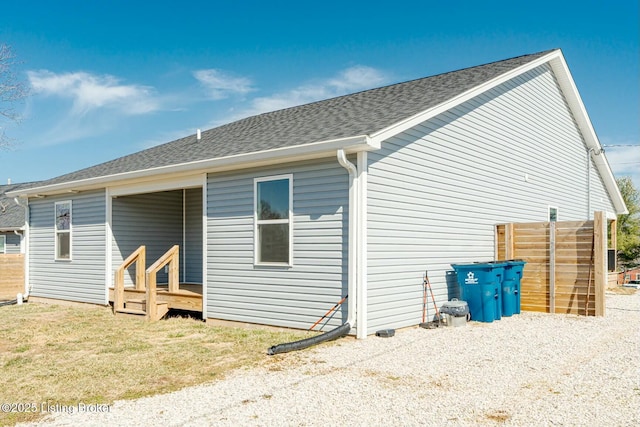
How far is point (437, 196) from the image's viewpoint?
29.8ft

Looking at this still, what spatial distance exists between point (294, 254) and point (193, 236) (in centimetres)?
547

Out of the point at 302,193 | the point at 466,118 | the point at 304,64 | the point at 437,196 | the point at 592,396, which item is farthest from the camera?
the point at 304,64

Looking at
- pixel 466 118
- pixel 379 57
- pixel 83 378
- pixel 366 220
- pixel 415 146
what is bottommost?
pixel 83 378

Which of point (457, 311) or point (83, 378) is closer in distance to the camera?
point (83, 378)

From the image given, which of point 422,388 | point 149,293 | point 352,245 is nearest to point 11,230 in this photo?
point 149,293

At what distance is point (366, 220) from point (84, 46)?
47.6 feet

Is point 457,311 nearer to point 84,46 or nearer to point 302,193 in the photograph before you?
point 302,193

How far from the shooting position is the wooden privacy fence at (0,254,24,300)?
1396 cm

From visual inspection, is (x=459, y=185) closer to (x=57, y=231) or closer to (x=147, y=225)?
(x=147, y=225)

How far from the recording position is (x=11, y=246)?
23.7 meters

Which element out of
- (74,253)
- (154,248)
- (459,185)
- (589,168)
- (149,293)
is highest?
(589,168)

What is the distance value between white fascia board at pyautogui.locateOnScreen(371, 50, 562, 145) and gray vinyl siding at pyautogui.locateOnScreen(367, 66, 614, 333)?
24 cm

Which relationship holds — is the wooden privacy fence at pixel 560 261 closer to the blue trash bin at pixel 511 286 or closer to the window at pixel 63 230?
the blue trash bin at pixel 511 286

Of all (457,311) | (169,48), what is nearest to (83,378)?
(457,311)
